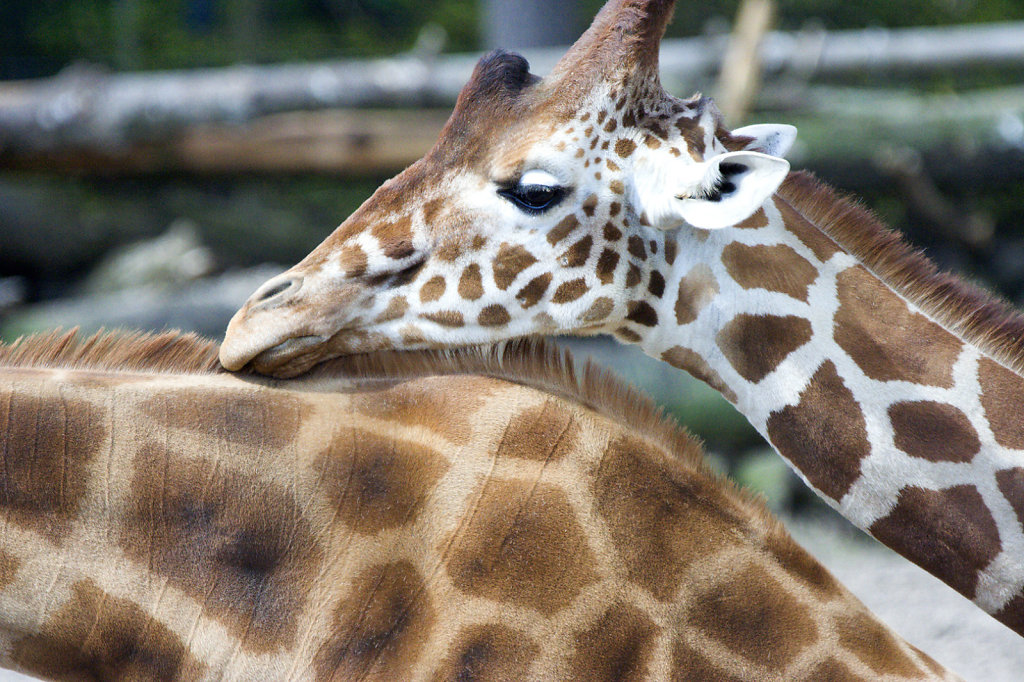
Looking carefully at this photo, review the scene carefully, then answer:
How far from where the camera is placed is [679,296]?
2.44m

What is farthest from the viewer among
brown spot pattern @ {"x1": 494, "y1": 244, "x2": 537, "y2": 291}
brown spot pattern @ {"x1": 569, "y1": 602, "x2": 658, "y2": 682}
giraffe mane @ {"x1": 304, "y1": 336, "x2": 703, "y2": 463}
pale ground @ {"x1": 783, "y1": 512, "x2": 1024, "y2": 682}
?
pale ground @ {"x1": 783, "y1": 512, "x2": 1024, "y2": 682}

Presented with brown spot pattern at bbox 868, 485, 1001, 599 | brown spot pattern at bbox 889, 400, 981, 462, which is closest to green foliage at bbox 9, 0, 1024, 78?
brown spot pattern at bbox 889, 400, 981, 462

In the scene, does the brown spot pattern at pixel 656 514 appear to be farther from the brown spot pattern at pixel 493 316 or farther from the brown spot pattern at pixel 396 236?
the brown spot pattern at pixel 396 236

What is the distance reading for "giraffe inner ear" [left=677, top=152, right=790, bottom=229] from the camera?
2209 mm

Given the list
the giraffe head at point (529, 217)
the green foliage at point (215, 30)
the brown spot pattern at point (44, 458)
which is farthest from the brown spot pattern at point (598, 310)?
the green foliage at point (215, 30)

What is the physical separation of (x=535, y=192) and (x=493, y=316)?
334 mm

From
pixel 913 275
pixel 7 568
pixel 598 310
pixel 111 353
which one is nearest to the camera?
pixel 7 568

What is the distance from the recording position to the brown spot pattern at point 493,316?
2357 millimetres

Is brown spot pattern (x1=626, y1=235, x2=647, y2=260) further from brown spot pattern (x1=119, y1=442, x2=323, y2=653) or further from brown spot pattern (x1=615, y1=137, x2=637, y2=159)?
brown spot pattern (x1=119, y1=442, x2=323, y2=653)

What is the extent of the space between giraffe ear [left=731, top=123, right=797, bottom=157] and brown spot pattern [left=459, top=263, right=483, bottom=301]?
0.89 m

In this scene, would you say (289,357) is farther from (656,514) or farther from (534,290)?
(656,514)

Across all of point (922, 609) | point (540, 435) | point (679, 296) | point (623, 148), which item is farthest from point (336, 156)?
point (540, 435)

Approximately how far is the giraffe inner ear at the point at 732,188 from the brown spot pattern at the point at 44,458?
146 cm

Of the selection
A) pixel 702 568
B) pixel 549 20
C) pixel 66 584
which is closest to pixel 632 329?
pixel 702 568
